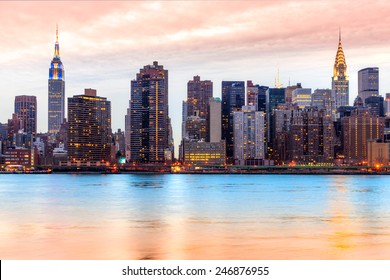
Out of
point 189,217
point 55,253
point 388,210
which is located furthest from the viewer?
point 388,210

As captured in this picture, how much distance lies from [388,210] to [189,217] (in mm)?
22127

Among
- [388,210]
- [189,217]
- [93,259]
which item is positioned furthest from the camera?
[388,210]

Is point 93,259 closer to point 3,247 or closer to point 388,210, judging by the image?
point 3,247

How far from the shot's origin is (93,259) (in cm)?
2886

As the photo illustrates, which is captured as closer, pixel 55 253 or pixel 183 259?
pixel 183 259

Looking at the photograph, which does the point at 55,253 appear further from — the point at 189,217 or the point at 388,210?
the point at 388,210

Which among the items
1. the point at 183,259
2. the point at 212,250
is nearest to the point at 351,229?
the point at 212,250

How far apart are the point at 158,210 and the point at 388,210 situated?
24130 millimetres

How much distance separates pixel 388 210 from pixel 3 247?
42490 millimetres

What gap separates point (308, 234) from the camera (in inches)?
1558
